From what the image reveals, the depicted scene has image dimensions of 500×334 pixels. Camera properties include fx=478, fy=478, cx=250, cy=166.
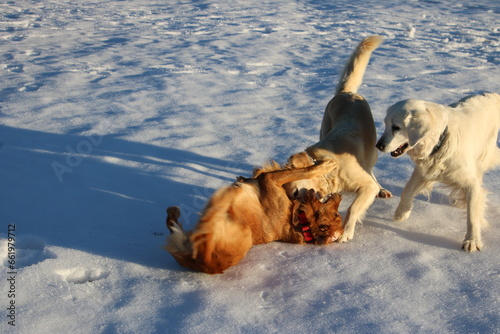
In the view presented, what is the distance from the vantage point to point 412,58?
7547mm

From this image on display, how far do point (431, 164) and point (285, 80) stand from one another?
3.68 m

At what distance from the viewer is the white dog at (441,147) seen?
10.2ft

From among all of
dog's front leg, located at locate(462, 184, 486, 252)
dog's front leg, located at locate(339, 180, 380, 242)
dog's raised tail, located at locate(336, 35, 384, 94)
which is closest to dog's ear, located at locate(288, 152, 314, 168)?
dog's front leg, located at locate(339, 180, 380, 242)

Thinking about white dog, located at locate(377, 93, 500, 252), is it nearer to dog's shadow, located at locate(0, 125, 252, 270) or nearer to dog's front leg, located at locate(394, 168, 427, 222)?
dog's front leg, located at locate(394, 168, 427, 222)

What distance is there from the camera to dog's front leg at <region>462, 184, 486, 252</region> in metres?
3.11

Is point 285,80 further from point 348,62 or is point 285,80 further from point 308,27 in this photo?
point 308,27

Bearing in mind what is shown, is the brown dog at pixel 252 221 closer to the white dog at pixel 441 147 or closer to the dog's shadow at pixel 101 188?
the dog's shadow at pixel 101 188

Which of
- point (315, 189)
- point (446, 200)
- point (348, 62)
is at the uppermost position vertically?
point (348, 62)

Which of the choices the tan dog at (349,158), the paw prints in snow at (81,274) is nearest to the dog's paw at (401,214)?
the tan dog at (349,158)

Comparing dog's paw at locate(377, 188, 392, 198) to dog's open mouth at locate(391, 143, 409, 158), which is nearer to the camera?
dog's open mouth at locate(391, 143, 409, 158)

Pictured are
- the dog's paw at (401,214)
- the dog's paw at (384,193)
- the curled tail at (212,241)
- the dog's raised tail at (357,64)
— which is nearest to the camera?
the curled tail at (212,241)

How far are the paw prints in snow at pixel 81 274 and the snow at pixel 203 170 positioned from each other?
0.4 inches

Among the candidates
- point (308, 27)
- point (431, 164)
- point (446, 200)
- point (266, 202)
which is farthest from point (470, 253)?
point (308, 27)

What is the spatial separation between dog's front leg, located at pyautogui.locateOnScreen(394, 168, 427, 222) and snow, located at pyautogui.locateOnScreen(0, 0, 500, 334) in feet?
0.27
